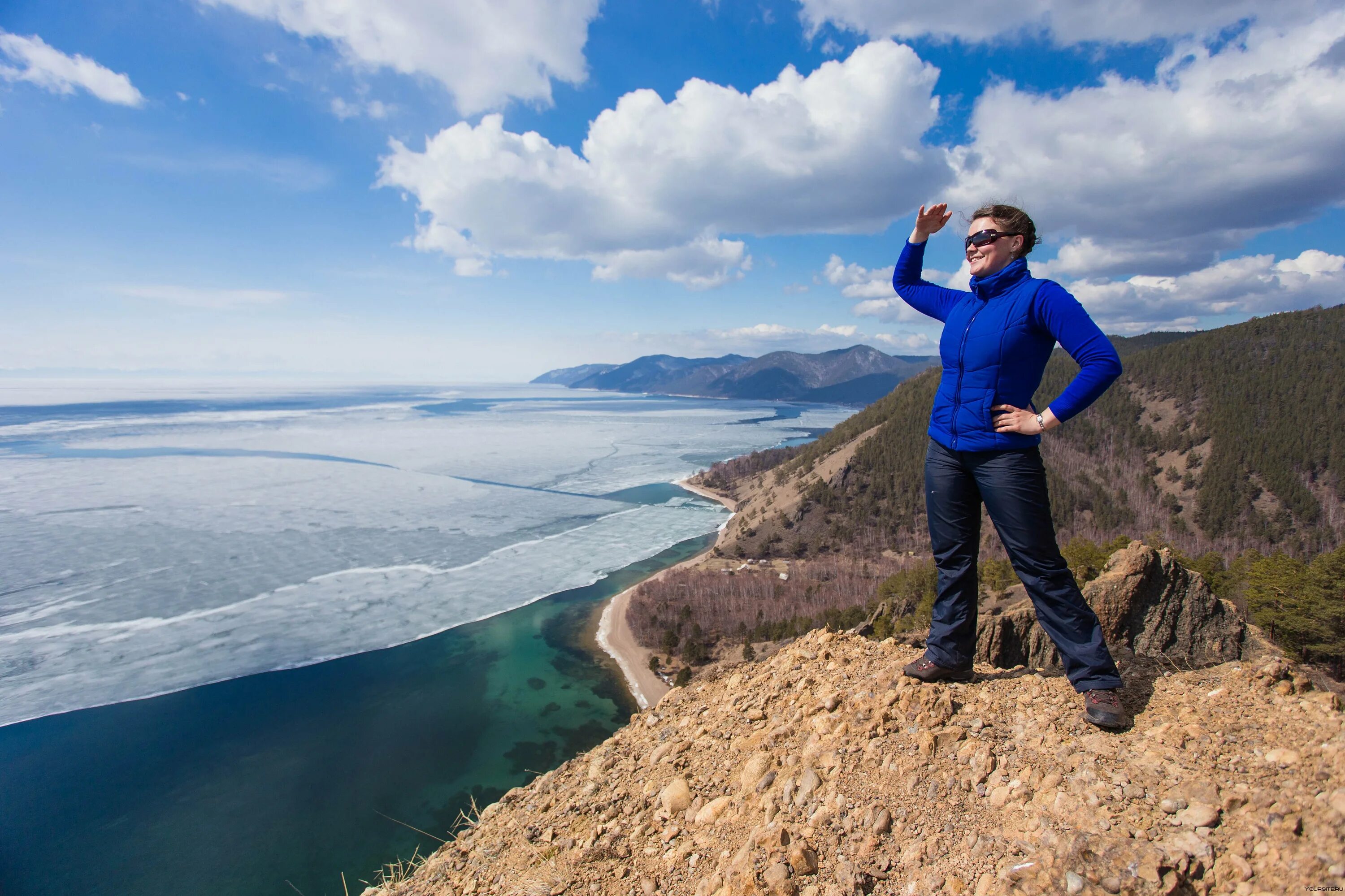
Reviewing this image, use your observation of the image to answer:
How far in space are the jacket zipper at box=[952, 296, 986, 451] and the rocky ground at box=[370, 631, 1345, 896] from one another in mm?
1611

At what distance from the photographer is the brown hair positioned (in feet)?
11.0

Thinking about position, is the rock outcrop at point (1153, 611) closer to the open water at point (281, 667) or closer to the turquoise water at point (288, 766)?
the open water at point (281, 667)

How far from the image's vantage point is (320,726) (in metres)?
24.3

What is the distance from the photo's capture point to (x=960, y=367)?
350cm

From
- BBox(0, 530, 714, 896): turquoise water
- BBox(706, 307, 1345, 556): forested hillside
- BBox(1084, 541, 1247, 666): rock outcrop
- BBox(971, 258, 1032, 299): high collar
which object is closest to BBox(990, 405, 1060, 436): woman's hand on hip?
BBox(971, 258, 1032, 299): high collar

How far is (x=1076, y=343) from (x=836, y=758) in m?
2.64

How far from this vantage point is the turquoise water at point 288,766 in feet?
59.3

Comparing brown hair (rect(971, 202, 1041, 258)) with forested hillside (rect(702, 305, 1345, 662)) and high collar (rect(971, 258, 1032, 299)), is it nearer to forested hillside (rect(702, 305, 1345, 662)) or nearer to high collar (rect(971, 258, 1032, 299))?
high collar (rect(971, 258, 1032, 299))

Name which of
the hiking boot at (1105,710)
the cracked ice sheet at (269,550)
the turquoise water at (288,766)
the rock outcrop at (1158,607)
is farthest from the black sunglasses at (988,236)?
the cracked ice sheet at (269,550)

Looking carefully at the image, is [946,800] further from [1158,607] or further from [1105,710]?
[1158,607]

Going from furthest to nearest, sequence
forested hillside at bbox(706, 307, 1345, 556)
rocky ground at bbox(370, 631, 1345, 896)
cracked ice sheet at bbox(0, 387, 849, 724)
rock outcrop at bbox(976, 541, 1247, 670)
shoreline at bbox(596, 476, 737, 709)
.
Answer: forested hillside at bbox(706, 307, 1345, 556) < shoreline at bbox(596, 476, 737, 709) < cracked ice sheet at bbox(0, 387, 849, 724) < rock outcrop at bbox(976, 541, 1247, 670) < rocky ground at bbox(370, 631, 1345, 896)

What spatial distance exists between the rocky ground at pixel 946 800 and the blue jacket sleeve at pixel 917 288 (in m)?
2.45

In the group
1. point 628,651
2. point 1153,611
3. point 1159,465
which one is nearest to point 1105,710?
point 1153,611

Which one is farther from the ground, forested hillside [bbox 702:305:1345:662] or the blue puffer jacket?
the blue puffer jacket
